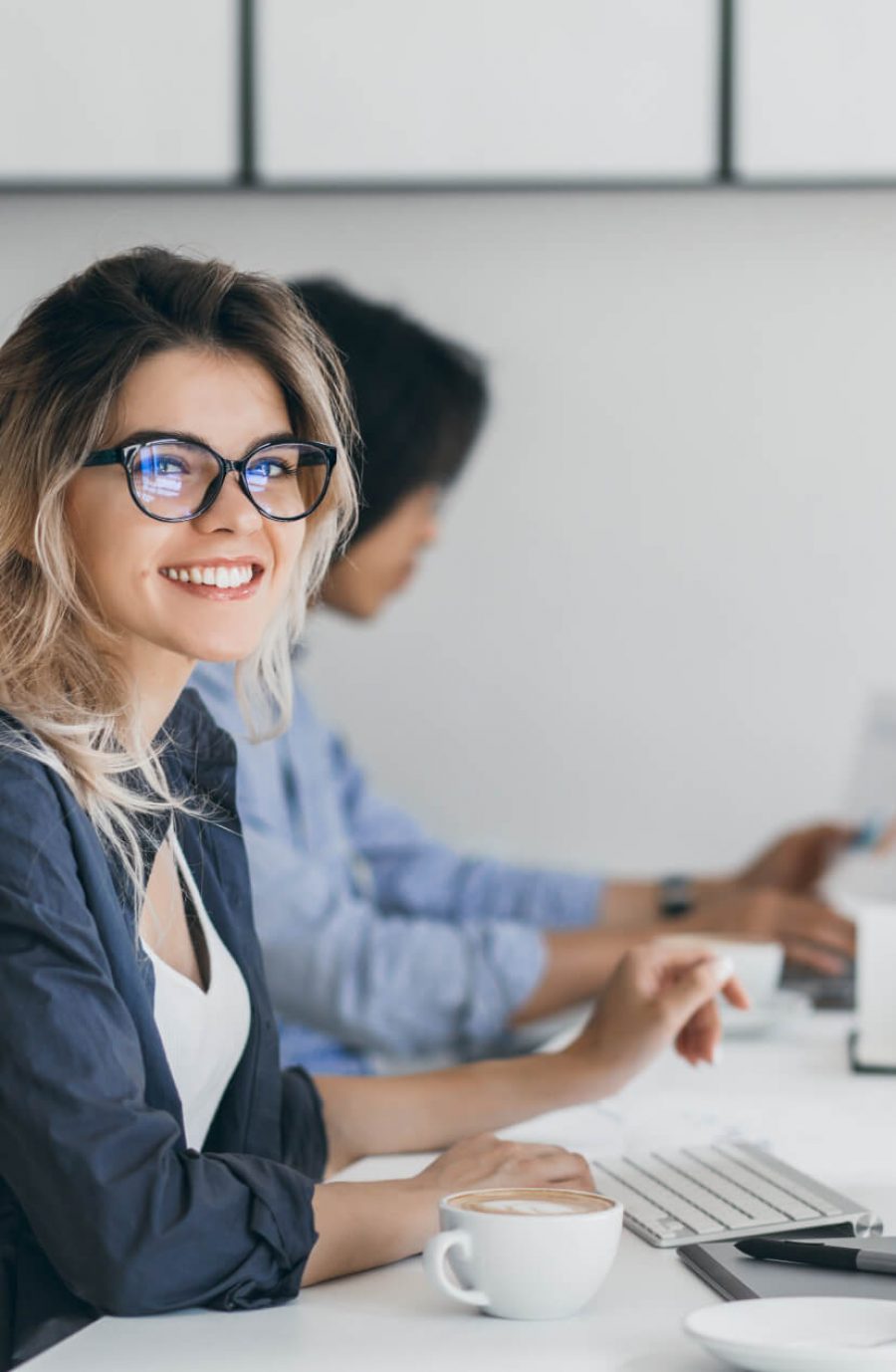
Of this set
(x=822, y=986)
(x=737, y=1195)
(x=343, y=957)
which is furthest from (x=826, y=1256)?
(x=822, y=986)

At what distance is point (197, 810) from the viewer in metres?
1.04

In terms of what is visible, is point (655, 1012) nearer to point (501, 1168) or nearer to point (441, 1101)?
point (441, 1101)

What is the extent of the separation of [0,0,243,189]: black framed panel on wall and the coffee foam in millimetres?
2032

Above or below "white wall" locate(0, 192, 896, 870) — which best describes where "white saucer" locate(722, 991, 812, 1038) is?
below

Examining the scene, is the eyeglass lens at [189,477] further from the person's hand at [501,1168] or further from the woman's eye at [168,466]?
the person's hand at [501,1168]

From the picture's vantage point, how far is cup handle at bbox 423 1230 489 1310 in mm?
700

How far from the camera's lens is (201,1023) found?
3.28 feet

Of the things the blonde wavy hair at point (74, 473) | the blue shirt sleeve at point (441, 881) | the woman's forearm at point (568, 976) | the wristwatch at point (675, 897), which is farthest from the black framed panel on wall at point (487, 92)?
the blonde wavy hair at point (74, 473)

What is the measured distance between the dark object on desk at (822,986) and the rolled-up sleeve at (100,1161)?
1009 mm

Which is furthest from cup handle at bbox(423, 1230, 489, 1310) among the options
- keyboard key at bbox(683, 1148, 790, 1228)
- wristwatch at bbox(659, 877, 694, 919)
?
wristwatch at bbox(659, 877, 694, 919)

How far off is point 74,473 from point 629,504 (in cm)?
174

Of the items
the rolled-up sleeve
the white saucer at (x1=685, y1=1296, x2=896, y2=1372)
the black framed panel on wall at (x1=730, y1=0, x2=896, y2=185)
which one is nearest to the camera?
the white saucer at (x1=685, y1=1296, x2=896, y2=1372)

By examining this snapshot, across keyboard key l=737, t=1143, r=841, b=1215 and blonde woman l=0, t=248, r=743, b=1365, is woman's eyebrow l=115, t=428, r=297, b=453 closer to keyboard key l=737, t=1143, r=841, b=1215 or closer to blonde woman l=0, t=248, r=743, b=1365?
blonde woman l=0, t=248, r=743, b=1365

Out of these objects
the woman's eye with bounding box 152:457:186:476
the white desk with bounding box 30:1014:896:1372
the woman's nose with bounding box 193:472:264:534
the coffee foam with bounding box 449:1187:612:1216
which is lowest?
the white desk with bounding box 30:1014:896:1372
